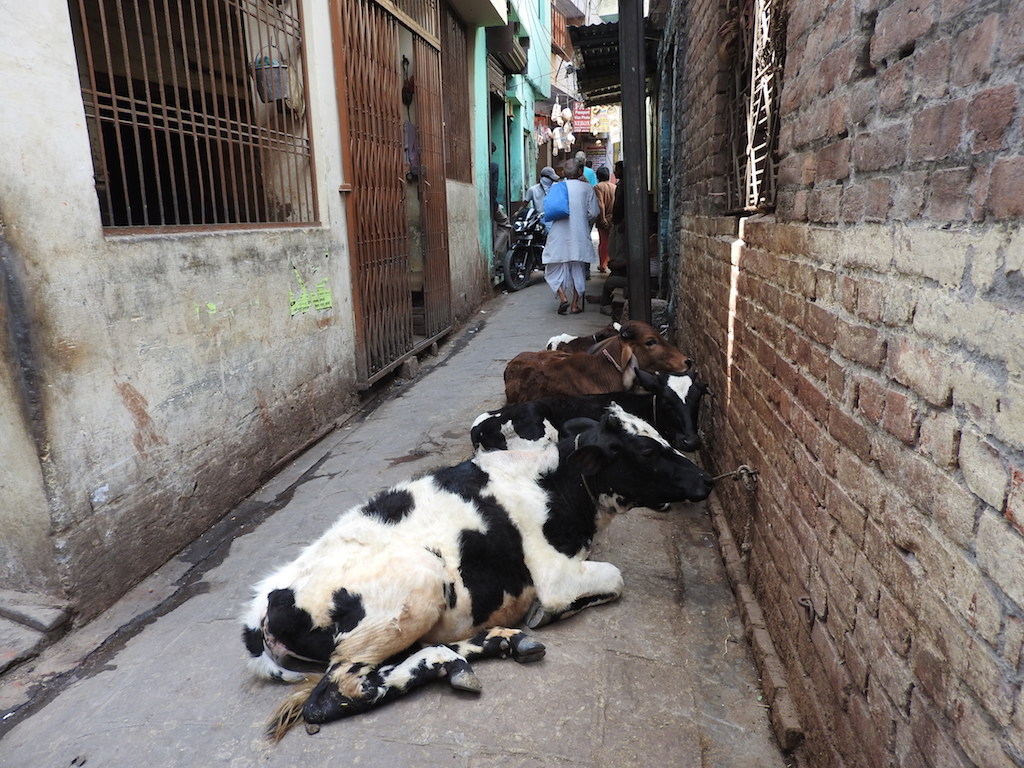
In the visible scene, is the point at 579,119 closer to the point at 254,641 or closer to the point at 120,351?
the point at 120,351

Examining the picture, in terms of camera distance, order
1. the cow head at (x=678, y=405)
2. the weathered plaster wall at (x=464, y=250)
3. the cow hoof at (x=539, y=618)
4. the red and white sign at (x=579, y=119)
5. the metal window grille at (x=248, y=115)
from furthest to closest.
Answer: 1. the red and white sign at (x=579, y=119)
2. the weathered plaster wall at (x=464, y=250)
3. the metal window grille at (x=248, y=115)
4. the cow head at (x=678, y=405)
5. the cow hoof at (x=539, y=618)

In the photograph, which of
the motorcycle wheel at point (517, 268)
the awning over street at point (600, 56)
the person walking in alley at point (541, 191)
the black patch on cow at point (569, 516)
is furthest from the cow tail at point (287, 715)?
the person walking in alley at point (541, 191)

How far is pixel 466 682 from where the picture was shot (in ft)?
8.24

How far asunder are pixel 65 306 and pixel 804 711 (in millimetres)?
3289

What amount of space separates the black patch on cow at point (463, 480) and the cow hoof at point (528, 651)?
638 mm

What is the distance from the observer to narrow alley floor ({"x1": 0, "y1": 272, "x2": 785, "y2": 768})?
7.53 feet

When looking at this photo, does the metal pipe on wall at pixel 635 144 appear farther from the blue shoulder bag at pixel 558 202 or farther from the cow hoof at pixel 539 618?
the cow hoof at pixel 539 618

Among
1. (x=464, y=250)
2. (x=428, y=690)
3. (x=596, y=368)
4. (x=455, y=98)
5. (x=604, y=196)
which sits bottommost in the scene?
(x=428, y=690)

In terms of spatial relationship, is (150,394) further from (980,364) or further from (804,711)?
(980,364)

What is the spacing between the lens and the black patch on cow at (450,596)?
275 centimetres

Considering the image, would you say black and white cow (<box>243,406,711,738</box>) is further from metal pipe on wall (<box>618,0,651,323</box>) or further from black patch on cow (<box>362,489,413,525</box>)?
metal pipe on wall (<box>618,0,651,323</box>)

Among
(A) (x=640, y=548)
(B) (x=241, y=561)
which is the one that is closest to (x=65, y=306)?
(B) (x=241, y=561)

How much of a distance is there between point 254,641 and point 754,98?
371cm

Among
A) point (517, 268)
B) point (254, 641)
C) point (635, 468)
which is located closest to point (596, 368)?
point (635, 468)
